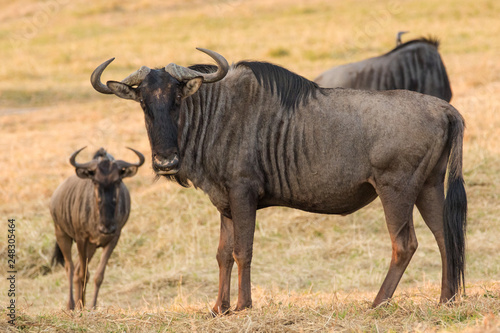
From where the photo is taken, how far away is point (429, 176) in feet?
17.3

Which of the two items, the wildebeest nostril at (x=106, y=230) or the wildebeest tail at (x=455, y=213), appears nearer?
the wildebeest tail at (x=455, y=213)

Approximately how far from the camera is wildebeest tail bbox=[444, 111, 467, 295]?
16.8 feet

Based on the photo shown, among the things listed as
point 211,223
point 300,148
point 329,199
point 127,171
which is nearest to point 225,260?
point 329,199

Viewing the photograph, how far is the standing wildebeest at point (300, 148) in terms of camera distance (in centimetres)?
507

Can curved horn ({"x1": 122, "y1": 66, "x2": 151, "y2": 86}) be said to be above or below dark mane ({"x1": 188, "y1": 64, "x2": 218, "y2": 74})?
below

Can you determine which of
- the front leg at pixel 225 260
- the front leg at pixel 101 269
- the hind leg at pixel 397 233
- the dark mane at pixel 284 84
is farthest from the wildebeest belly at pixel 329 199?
the front leg at pixel 101 269

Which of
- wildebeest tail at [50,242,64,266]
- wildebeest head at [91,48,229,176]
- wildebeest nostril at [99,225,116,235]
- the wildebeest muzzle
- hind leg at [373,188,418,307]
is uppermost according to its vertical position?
wildebeest head at [91,48,229,176]

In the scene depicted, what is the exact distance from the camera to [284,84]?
5410mm

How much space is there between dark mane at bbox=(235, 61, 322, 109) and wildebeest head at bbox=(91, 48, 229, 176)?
0.39 meters

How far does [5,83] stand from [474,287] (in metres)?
18.7

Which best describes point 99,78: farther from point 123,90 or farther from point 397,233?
point 397,233

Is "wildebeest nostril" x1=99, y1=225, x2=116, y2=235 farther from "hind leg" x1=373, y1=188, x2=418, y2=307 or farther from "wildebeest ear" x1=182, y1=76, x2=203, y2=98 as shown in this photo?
"hind leg" x1=373, y1=188, x2=418, y2=307

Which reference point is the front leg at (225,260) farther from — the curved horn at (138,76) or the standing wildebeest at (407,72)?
the standing wildebeest at (407,72)

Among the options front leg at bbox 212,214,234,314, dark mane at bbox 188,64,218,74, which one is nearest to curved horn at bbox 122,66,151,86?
dark mane at bbox 188,64,218,74
